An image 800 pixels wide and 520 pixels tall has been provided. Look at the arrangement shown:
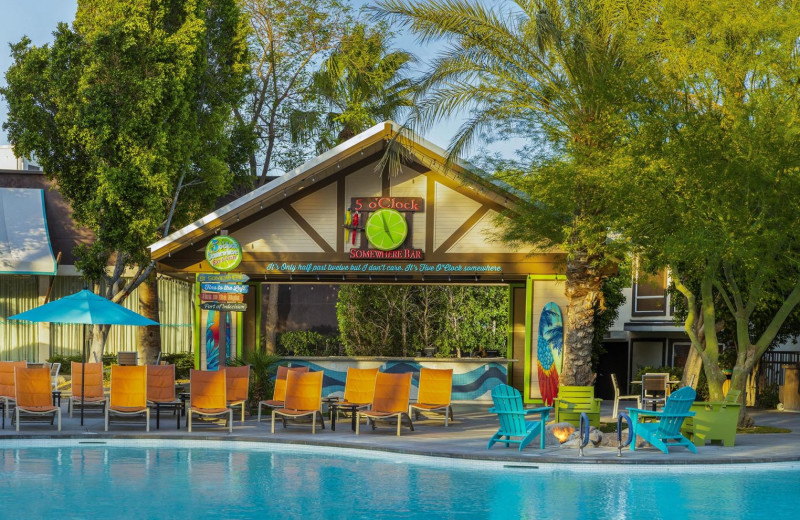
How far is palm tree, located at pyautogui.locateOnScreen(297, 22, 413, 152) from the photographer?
32.0 meters

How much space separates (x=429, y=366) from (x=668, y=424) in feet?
28.6

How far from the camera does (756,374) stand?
24.1m

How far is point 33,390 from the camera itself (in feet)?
54.0

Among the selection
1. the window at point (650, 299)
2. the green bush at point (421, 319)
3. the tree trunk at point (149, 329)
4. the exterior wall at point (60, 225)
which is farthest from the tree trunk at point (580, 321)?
the exterior wall at point (60, 225)

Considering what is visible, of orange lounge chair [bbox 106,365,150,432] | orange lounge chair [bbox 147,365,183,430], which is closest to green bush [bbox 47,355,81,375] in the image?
orange lounge chair [bbox 147,365,183,430]

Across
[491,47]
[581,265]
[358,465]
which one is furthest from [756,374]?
[358,465]

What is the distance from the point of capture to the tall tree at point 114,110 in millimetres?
23438

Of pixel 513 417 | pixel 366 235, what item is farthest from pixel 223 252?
pixel 513 417

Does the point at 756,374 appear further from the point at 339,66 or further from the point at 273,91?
the point at 273,91

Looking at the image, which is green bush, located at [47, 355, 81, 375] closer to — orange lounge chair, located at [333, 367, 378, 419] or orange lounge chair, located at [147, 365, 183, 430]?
orange lounge chair, located at [147, 365, 183, 430]

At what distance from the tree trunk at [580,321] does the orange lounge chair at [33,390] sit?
8831 mm

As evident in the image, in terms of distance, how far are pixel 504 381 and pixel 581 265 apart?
19.9ft

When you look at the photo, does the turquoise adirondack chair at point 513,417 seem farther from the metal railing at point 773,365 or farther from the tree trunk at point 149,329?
the tree trunk at point 149,329

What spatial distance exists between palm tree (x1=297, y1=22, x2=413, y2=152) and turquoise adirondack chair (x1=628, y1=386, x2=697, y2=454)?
729 inches
